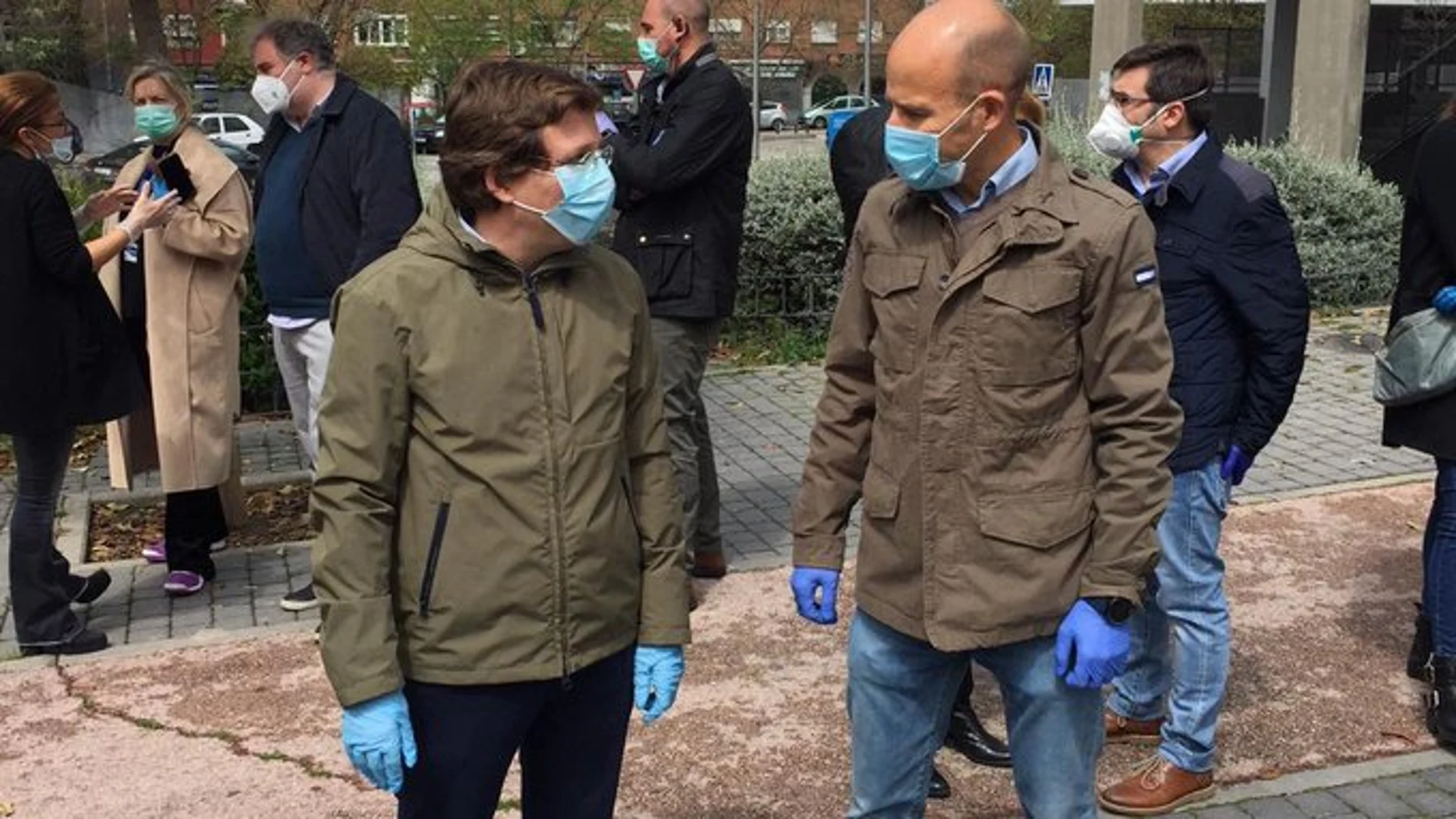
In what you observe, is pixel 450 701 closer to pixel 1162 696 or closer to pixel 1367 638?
pixel 1162 696

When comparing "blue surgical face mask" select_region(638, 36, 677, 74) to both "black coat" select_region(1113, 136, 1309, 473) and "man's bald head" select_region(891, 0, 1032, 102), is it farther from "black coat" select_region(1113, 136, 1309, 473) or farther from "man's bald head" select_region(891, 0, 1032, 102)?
"man's bald head" select_region(891, 0, 1032, 102)

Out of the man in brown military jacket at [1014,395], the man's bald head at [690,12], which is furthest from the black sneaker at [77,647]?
the man in brown military jacket at [1014,395]

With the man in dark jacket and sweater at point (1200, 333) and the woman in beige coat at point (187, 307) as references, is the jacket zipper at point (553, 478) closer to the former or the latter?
the man in dark jacket and sweater at point (1200, 333)

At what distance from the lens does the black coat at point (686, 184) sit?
5.24m

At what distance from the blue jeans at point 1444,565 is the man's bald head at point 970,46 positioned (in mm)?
2559

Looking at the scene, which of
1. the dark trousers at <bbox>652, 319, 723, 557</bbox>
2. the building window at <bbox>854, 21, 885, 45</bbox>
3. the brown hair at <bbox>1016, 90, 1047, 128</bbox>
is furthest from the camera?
the building window at <bbox>854, 21, 885, 45</bbox>

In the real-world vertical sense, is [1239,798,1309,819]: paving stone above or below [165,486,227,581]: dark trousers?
below

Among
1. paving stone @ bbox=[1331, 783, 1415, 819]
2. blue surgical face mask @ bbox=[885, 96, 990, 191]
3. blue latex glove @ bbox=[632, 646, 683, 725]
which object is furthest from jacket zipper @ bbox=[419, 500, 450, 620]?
paving stone @ bbox=[1331, 783, 1415, 819]

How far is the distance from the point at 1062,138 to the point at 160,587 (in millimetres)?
8573

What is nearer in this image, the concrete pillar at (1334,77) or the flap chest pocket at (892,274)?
the flap chest pocket at (892,274)

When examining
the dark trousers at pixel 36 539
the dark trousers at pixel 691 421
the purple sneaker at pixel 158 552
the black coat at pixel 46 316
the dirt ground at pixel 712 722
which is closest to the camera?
the dirt ground at pixel 712 722

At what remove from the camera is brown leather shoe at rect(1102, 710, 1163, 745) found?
4.46 m

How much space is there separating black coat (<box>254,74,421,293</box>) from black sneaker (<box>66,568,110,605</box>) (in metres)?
1.55

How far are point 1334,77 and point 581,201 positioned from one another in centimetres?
1985
